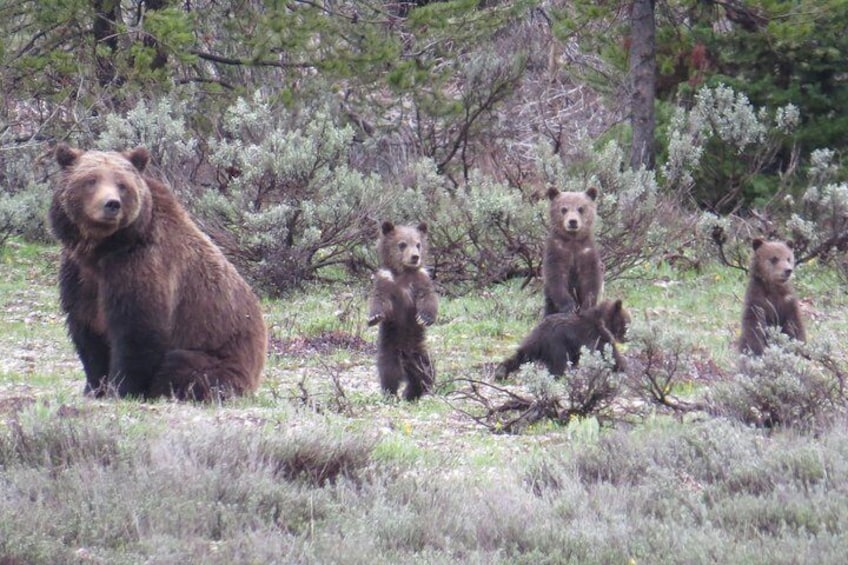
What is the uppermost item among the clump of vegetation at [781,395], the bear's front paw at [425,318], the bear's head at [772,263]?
the bear's head at [772,263]

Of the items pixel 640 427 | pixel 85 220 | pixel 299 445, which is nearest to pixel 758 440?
pixel 640 427

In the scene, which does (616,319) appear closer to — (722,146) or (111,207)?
(111,207)

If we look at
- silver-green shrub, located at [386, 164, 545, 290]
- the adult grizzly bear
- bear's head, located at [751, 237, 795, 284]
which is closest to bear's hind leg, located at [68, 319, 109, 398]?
the adult grizzly bear

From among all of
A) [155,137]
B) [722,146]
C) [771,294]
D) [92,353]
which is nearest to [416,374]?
[92,353]

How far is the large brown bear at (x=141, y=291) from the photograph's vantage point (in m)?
8.69

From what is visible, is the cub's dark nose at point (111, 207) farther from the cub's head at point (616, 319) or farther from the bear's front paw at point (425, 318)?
the cub's head at point (616, 319)

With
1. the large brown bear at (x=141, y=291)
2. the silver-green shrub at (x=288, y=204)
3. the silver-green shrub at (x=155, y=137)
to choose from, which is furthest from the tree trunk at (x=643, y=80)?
the large brown bear at (x=141, y=291)

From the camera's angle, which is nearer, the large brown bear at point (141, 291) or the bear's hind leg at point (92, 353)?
the large brown bear at point (141, 291)

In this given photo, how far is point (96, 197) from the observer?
338 inches

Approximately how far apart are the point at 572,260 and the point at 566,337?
164 cm

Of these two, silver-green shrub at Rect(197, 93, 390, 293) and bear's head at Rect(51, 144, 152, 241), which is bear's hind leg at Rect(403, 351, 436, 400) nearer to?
bear's head at Rect(51, 144, 152, 241)

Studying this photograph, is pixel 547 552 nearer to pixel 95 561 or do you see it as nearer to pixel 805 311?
pixel 95 561

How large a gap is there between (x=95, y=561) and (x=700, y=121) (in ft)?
47.4

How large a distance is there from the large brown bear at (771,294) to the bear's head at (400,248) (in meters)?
2.95
